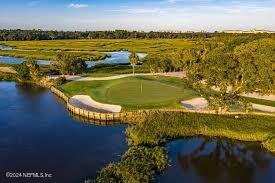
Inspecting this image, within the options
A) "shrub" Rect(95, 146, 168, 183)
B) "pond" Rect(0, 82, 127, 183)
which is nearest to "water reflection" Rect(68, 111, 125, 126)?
"pond" Rect(0, 82, 127, 183)

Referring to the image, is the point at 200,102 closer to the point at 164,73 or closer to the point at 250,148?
the point at 250,148

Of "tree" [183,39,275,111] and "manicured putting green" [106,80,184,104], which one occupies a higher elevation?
"tree" [183,39,275,111]

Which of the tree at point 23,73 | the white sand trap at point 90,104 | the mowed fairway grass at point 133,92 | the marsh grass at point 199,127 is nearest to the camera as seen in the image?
the marsh grass at point 199,127

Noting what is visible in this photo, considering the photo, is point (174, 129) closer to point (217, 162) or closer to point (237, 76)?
point (217, 162)

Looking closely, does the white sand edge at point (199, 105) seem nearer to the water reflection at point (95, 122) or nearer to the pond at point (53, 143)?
the water reflection at point (95, 122)

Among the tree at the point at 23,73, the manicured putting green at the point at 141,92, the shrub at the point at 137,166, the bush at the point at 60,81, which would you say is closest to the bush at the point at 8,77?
the tree at the point at 23,73

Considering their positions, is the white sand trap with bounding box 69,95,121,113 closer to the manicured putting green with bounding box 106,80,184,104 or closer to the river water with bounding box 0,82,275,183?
the manicured putting green with bounding box 106,80,184,104
